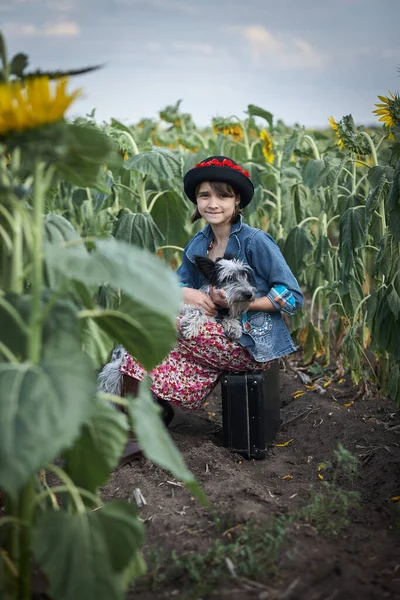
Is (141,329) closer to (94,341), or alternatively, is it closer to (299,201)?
(94,341)

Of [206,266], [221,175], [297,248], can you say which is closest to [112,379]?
[206,266]

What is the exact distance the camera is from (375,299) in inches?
115

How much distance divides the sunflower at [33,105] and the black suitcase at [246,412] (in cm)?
173

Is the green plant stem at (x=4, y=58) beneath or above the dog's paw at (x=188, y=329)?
above

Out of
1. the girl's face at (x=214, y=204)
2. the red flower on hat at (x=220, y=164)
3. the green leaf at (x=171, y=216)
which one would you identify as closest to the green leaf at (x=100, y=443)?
the girl's face at (x=214, y=204)

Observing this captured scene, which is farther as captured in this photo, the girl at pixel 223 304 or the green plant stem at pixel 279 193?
the green plant stem at pixel 279 193

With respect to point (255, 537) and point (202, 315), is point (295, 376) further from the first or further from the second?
point (255, 537)

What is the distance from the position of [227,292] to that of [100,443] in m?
1.35

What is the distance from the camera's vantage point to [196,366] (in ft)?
9.71

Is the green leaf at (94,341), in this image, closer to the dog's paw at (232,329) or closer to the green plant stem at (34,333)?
the green plant stem at (34,333)

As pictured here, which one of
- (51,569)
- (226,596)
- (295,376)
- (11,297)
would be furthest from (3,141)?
(295,376)

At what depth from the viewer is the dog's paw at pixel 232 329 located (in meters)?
2.83

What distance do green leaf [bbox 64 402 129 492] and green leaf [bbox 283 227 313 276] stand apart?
8.45 ft

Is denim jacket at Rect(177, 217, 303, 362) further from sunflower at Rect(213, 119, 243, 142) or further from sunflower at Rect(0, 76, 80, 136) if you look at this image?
sunflower at Rect(213, 119, 243, 142)
